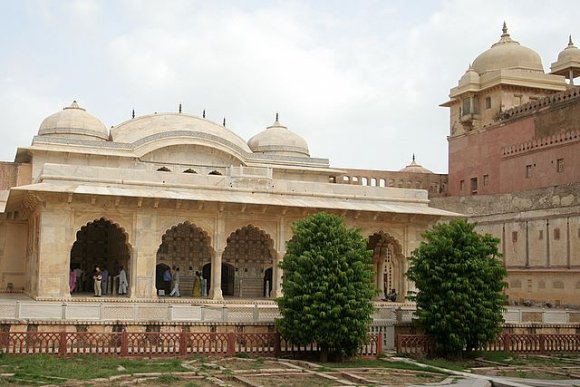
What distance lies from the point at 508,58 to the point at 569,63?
252 cm

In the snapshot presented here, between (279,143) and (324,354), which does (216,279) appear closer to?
(324,354)

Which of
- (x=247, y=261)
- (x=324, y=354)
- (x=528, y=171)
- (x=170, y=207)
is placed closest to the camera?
(x=324, y=354)

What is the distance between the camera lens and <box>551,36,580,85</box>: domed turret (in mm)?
33469

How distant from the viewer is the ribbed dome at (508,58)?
33.6 meters

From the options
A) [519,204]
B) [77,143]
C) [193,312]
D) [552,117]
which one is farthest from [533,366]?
[552,117]

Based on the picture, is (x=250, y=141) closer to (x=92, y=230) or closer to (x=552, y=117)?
(x=92, y=230)

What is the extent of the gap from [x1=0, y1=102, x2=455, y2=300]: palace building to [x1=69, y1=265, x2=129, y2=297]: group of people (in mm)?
119

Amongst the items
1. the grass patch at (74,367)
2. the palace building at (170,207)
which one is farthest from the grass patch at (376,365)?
the palace building at (170,207)

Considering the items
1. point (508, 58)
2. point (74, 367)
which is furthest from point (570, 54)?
point (74, 367)

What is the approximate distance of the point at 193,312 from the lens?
13914 millimetres

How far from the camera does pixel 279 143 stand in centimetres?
2802

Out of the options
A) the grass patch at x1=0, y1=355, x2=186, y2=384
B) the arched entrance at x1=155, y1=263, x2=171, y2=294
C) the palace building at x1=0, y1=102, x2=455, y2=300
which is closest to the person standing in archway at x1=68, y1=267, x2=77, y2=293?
the palace building at x1=0, y1=102, x2=455, y2=300

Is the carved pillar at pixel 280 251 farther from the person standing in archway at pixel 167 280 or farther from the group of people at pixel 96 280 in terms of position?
the group of people at pixel 96 280

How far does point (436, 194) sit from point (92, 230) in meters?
16.5
